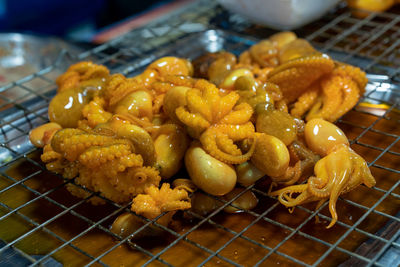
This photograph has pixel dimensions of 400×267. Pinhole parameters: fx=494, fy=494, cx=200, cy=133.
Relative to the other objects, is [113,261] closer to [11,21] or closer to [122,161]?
[122,161]

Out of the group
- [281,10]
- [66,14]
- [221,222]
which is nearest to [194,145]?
[221,222]

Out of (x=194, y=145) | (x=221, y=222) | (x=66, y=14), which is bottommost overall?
(x=66, y=14)

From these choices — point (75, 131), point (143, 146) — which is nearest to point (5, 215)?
point (75, 131)

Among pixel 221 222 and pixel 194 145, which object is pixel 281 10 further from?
pixel 221 222

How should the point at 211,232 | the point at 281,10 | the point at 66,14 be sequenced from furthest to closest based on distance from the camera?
the point at 66,14 → the point at 281,10 → the point at 211,232

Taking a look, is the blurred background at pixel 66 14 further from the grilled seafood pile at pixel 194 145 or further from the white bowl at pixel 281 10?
the grilled seafood pile at pixel 194 145

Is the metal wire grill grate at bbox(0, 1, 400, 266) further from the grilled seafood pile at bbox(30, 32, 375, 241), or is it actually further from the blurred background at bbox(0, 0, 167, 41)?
the blurred background at bbox(0, 0, 167, 41)

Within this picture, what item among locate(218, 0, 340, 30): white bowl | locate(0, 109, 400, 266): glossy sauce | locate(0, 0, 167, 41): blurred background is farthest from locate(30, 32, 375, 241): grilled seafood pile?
locate(0, 0, 167, 41): blurred background
